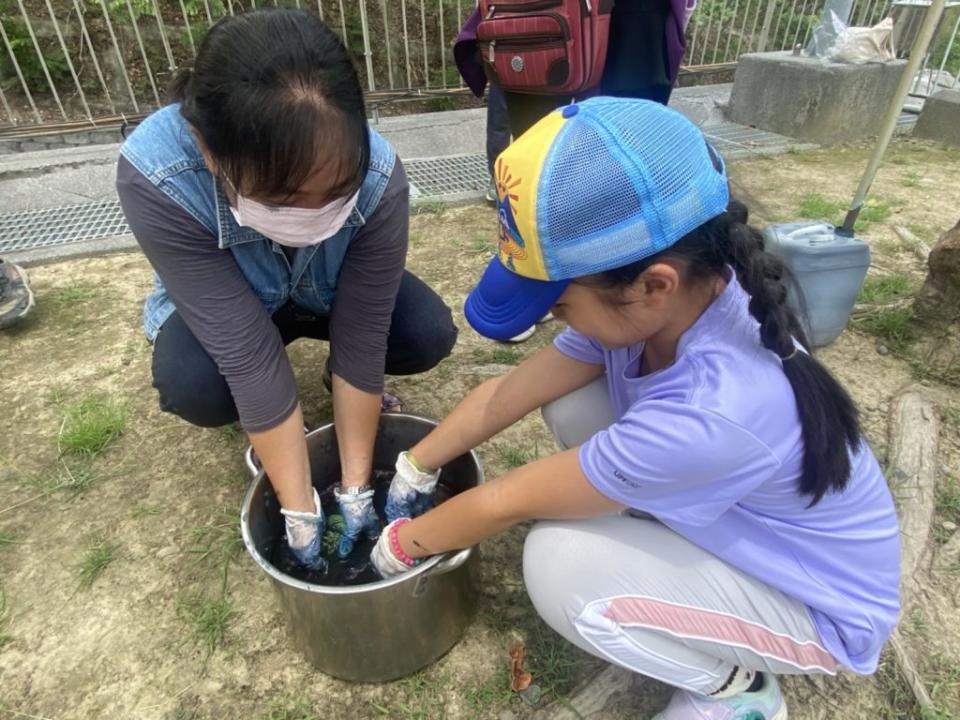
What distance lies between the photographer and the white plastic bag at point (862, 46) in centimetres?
485

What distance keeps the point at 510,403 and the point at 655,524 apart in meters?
0.42

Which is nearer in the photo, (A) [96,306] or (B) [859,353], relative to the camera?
(B) [859,353]

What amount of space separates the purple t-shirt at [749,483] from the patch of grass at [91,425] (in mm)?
1622

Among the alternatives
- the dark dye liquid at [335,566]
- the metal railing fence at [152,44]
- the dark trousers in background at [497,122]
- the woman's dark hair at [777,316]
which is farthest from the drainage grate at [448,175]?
the woman's dark hair at [777,316]

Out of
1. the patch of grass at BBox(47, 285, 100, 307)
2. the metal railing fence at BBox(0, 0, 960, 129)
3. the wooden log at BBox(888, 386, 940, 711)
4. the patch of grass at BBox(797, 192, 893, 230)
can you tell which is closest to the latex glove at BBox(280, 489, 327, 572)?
the wooden log at BBox(888, 386, 940, 711)

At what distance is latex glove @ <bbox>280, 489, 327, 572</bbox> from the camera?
143cm

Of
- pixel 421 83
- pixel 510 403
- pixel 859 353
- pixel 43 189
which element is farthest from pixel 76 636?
pixel 421 83

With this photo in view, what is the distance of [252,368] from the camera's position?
143 cm

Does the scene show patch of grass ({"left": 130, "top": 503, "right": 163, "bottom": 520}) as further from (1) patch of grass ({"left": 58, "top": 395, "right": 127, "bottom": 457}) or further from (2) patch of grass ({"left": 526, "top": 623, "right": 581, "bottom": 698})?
(2) patch of grass ({"left": 526, "top": 623, "right": 581, "bottom": 698})

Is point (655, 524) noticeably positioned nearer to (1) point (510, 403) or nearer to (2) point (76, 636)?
(1) point (510, 403)

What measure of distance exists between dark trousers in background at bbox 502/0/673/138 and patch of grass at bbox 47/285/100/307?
1882 millimetres

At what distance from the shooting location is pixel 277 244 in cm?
150

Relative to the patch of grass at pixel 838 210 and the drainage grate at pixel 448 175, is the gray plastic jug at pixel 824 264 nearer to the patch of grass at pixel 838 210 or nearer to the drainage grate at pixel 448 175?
the patch of grass at pixel 838 210

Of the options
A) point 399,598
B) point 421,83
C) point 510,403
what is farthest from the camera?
point 421,83
